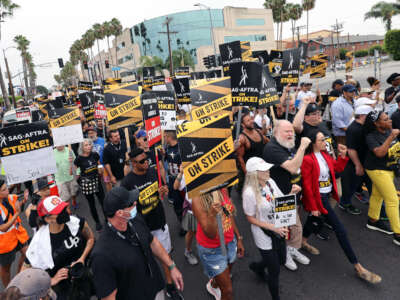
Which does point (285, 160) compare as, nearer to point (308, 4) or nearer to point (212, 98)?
point (212, 98)

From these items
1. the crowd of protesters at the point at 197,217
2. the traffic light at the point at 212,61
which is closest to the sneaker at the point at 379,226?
the crowd of protesters at the point at 197,217

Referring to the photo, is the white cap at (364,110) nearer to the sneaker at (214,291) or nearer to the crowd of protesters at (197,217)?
the crowd of protesters at (197,217)

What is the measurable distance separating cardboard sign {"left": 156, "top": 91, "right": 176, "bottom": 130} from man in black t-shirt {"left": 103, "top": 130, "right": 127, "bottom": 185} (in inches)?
46.2

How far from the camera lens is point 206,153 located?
286 centimetres

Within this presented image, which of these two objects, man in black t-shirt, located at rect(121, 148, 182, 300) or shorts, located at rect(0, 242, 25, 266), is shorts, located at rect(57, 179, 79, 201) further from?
man in black t-shirt, located at rect(121, 148, 182, 300)

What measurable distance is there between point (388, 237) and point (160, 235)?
147 inches

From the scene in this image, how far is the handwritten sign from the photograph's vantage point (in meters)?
4.10

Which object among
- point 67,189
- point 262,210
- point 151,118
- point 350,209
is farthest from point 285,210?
point 67,189

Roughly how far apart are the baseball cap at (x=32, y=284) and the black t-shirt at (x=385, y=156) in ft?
15.0

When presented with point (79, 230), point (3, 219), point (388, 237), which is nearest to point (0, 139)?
point (3, 219)

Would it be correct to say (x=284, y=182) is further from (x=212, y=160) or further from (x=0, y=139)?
(x=0, y=139)

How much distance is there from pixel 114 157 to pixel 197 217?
145 inches

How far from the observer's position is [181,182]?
480 centimetres

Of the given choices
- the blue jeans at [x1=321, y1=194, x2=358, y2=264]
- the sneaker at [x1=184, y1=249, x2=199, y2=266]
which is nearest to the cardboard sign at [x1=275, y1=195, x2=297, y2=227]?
the blue jeans at [x1=321, y1=194, x2=358, y2=264]
